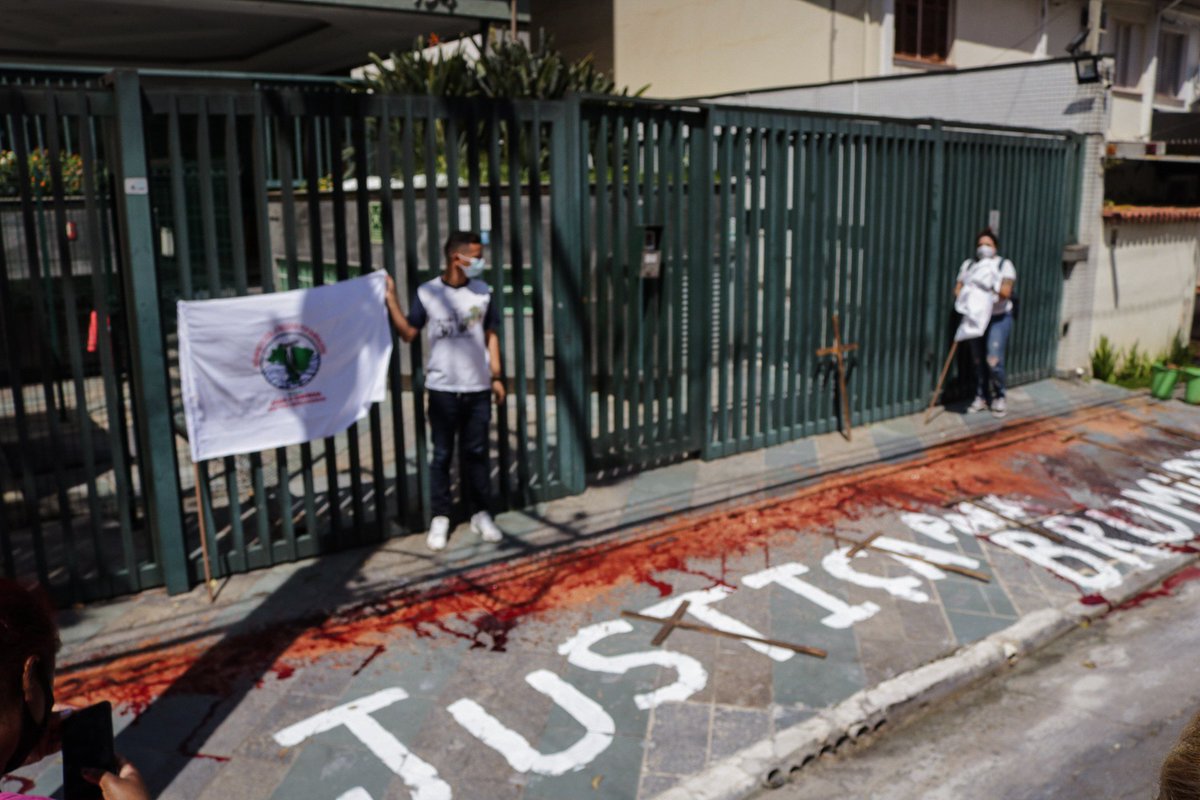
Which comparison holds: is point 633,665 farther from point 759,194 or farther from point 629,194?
point 759,194

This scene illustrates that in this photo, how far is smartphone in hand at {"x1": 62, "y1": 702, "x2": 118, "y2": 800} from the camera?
1.88 meters

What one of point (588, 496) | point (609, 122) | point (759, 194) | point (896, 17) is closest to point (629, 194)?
point (609, 122)

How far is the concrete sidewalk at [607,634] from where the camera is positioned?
447 centimetres

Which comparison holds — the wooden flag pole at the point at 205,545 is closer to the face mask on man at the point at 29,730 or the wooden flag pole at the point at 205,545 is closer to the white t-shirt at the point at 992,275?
the face mask on man at the point at 29,730

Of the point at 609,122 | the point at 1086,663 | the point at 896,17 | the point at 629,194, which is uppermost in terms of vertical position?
the point at 896,17

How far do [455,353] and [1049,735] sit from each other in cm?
402

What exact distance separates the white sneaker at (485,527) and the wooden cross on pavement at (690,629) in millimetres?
1400

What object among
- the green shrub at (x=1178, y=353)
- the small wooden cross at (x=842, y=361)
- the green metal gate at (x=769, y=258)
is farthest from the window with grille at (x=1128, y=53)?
the small wooden cross at (x=842, y=361)

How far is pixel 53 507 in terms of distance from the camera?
7613 millimetres

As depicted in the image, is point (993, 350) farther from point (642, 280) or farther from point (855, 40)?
point (855, 40)

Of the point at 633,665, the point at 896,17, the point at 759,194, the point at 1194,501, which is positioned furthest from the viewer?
the point at 896,17

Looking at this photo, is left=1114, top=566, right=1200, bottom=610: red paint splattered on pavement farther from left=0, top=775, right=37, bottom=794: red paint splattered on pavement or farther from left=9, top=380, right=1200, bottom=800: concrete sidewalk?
left=0, top=775, right=37, bottom=794: red paint splattered on pavement

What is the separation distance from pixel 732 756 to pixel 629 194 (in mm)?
4666

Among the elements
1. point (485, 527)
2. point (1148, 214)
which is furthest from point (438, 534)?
point (1148, 214)
